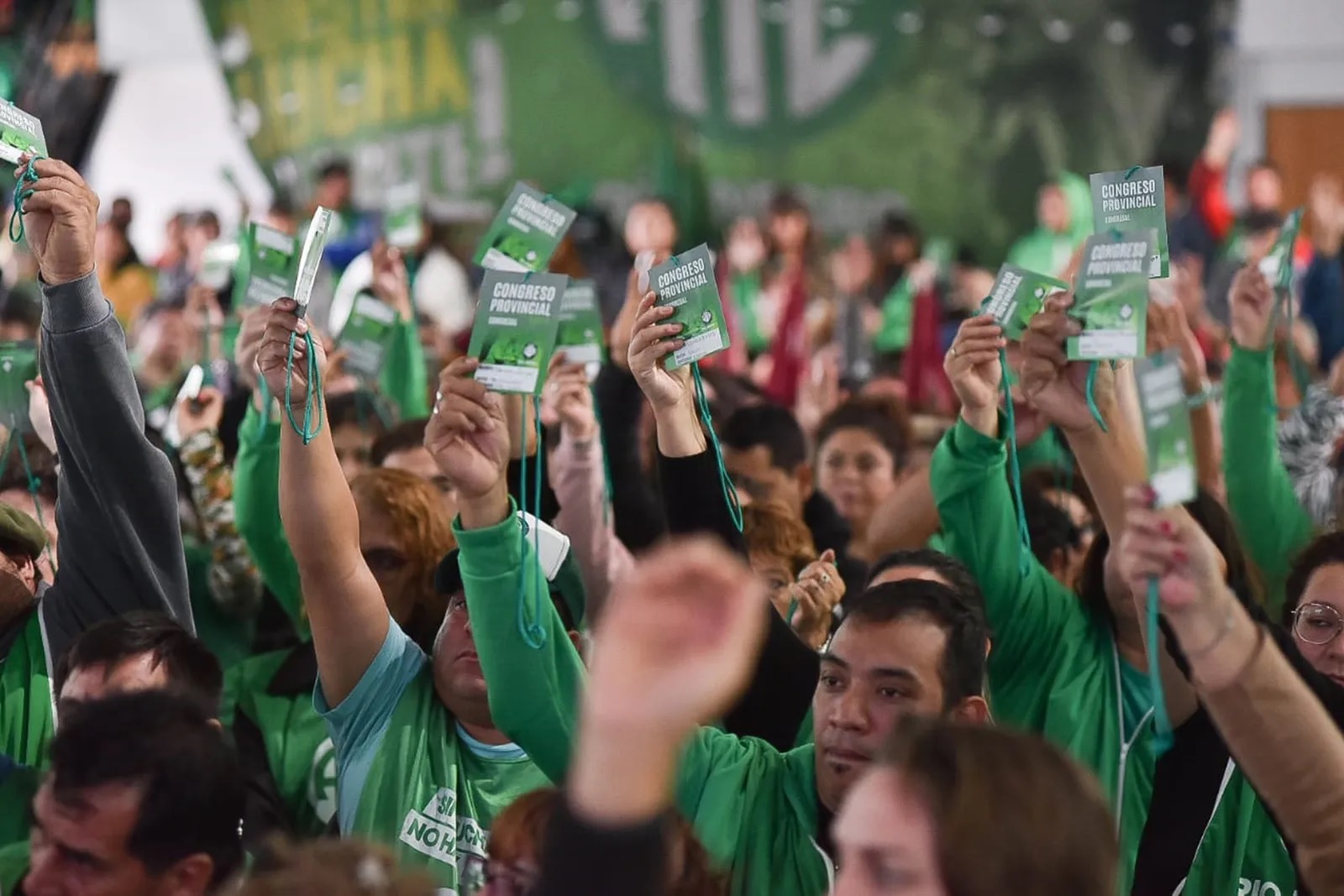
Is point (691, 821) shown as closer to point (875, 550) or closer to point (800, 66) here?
point (875, 550)

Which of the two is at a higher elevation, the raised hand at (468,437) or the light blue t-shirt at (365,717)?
the raised hand at (468,437)

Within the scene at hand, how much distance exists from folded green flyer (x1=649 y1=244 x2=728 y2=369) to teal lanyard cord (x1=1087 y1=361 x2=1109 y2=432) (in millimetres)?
522

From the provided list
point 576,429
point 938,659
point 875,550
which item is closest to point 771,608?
point 938,659

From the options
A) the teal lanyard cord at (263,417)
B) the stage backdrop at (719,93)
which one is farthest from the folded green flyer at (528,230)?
the stage backdrop at (719,93)

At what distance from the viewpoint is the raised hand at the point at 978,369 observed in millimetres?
2924

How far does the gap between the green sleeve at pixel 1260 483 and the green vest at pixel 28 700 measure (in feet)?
7.36

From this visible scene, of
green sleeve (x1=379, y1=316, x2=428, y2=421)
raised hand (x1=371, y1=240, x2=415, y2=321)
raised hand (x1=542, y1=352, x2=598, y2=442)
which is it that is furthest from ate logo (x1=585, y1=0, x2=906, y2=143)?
raised hand (x1=542, y1=352, x2=598, y2=442)

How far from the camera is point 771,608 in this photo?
2912 mm

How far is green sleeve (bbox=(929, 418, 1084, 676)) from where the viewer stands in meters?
3.04

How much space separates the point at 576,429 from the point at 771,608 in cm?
76

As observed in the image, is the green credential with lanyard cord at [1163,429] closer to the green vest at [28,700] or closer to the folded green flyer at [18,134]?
the folded green flyer at [18,134]

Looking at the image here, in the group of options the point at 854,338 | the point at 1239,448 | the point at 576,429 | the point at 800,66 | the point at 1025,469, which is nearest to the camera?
the point at 576,429

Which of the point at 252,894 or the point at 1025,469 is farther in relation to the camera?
the point at 1025,469

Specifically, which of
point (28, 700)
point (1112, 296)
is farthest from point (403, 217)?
point (1112, 296)
